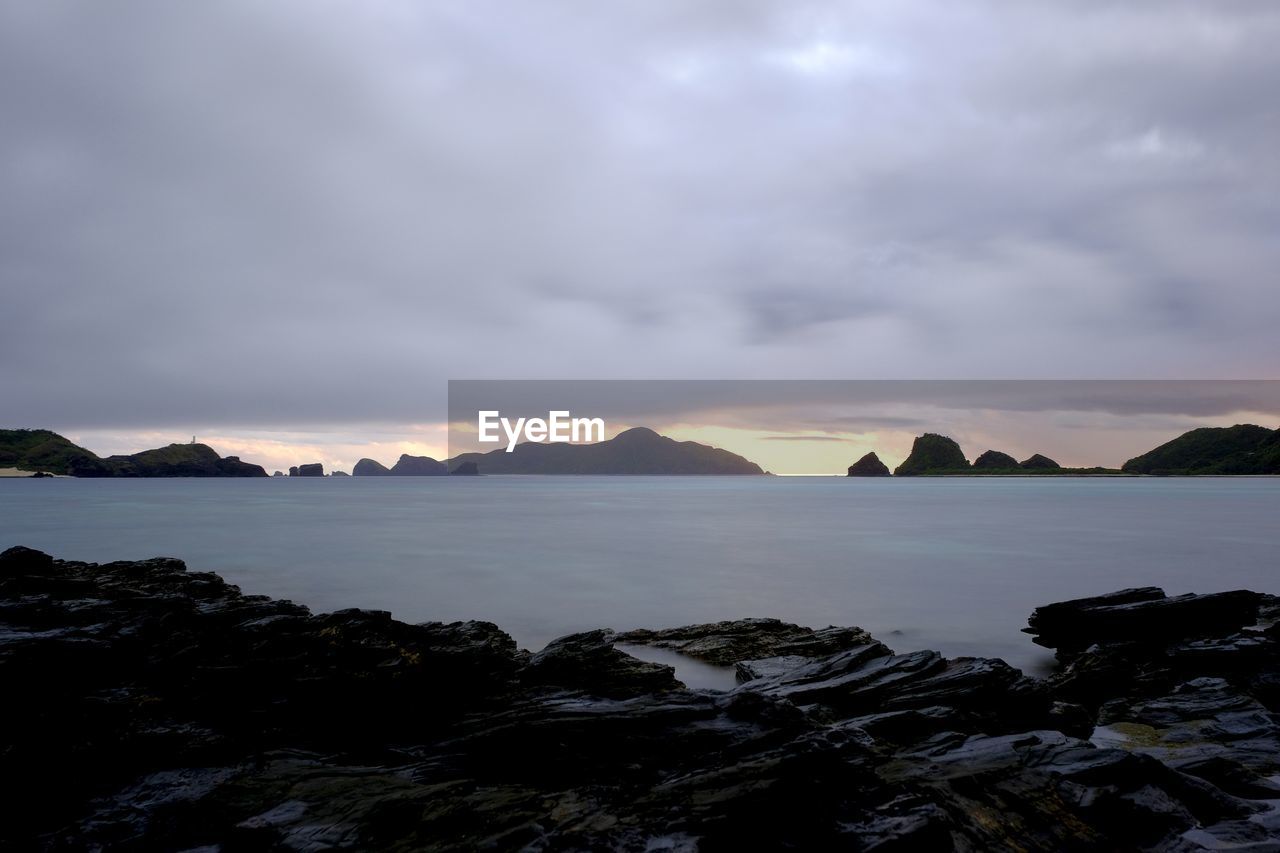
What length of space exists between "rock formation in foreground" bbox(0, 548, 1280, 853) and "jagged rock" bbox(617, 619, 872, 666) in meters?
2.63

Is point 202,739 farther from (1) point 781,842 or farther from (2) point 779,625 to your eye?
(2) point 779,625

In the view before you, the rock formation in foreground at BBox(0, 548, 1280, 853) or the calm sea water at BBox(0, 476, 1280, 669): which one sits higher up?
the rock formation in foreground at BBox(0, 548, 1280, 853)

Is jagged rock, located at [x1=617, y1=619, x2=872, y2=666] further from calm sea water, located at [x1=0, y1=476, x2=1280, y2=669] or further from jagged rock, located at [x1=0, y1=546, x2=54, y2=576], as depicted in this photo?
jagged rock, located at [x1=0, y1=546, x2=54, y2=576]

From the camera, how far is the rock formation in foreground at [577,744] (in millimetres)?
6328

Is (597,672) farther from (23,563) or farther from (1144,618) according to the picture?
(23,563)

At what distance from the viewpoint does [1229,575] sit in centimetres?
3106

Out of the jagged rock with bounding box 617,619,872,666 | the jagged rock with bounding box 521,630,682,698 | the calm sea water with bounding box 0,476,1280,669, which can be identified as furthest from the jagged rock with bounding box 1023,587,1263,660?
the jagged rock with bounding box 521,630,682,698

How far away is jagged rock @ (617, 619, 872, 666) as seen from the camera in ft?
49.6

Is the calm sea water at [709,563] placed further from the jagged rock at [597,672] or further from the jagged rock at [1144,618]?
the jagged rock at [597,672]

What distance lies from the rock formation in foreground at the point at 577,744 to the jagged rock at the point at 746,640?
2.63m

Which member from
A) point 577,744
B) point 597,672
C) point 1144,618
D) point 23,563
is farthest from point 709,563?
point 577,744

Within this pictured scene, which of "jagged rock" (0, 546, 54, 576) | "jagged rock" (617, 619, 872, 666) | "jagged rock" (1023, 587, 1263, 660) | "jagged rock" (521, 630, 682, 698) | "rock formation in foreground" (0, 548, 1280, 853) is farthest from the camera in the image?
"jagged rock" (0, 546, 54, 576)

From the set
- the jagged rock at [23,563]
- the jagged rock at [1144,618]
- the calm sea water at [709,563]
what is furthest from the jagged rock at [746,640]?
the jagged rock at [23,563]

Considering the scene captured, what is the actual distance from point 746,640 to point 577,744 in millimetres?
9153
